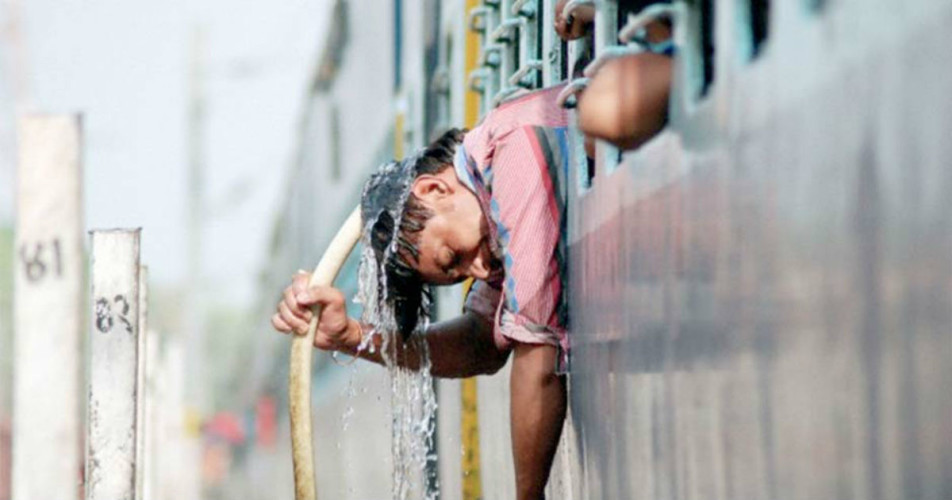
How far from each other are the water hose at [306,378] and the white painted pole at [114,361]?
35 centimetres

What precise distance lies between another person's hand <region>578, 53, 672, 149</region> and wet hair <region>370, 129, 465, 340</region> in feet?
3.85

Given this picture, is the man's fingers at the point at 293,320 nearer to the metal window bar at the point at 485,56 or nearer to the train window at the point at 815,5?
the metal window bar at the point at 485,56

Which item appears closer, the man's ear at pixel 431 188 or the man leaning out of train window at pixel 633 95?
the man leaning out of train window at pixel 633 95

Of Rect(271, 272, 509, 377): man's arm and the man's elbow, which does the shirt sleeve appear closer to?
Rect(271, 272, 509, 377): man's arm

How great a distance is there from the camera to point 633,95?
9.36 feet

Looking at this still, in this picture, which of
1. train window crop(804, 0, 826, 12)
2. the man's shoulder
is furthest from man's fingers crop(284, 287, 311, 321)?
train window crop(804, 0, 826, 12)

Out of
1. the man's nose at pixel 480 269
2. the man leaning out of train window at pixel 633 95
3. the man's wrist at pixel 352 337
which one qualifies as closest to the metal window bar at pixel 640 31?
the man leaning out of train window at pixel 633 95

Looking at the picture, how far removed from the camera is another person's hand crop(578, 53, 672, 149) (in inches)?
108

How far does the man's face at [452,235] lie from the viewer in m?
4.03

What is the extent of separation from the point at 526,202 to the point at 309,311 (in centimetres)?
63

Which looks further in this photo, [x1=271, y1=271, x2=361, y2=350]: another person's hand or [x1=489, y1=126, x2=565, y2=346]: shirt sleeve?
[x1=271, y1=271, x2=361, y2=350]: another person's hand

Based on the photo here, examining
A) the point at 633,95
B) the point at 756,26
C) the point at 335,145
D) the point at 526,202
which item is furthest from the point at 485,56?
the point at 335,145

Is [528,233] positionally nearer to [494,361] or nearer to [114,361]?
[494,361]

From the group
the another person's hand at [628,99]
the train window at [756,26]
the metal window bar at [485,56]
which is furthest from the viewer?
the metal window bar at [485,56]
